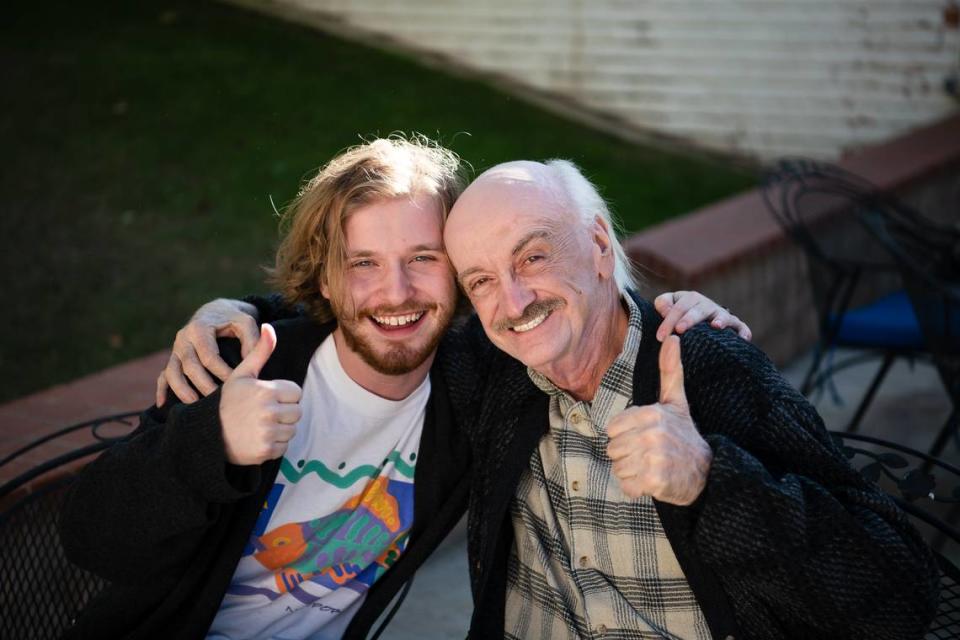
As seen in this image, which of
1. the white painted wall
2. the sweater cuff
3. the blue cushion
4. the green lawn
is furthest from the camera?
the white painted wall

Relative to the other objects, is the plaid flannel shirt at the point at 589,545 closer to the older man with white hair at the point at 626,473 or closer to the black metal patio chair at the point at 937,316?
the older man with white hair at the point at 626,473

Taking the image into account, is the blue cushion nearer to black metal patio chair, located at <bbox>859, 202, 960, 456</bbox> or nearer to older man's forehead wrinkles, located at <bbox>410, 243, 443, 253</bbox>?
black metal patio chair, located at <bbox>859, 202, 960, 456</bbox>

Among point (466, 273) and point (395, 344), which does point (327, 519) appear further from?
point (466, 273)

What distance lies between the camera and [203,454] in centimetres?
219

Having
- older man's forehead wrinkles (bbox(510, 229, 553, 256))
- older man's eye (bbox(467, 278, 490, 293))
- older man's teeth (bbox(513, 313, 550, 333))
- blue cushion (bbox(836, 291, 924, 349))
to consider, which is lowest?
blue cushion (bbox(836, 291, 924, 349))

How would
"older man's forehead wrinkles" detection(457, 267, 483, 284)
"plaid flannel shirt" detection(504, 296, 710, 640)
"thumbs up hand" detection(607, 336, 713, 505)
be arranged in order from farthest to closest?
"older man's forehead wrinkles" detection(457, 267, 483, 284)
"plaid flannel shirt" detection(504, 296, 710, 640)
"thumbs up hand" detection(607, 336, 713, 505)

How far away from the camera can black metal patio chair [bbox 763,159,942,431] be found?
4789mm

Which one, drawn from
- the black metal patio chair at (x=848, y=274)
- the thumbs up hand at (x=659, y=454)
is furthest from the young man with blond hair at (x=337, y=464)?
the black metal patio chair at (x=848, y=274)

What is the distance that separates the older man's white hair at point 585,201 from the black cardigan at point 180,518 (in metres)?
0.57

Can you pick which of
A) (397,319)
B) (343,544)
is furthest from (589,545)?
(397,319)

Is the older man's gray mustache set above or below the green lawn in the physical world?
above

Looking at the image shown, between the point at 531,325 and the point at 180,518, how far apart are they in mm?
826

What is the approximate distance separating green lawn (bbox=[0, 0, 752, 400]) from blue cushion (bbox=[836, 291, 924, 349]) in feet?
9.64

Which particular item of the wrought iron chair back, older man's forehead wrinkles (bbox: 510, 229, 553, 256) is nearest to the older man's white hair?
older man's forehead wrinkles (bbox: 510, 229, 553, 256)
